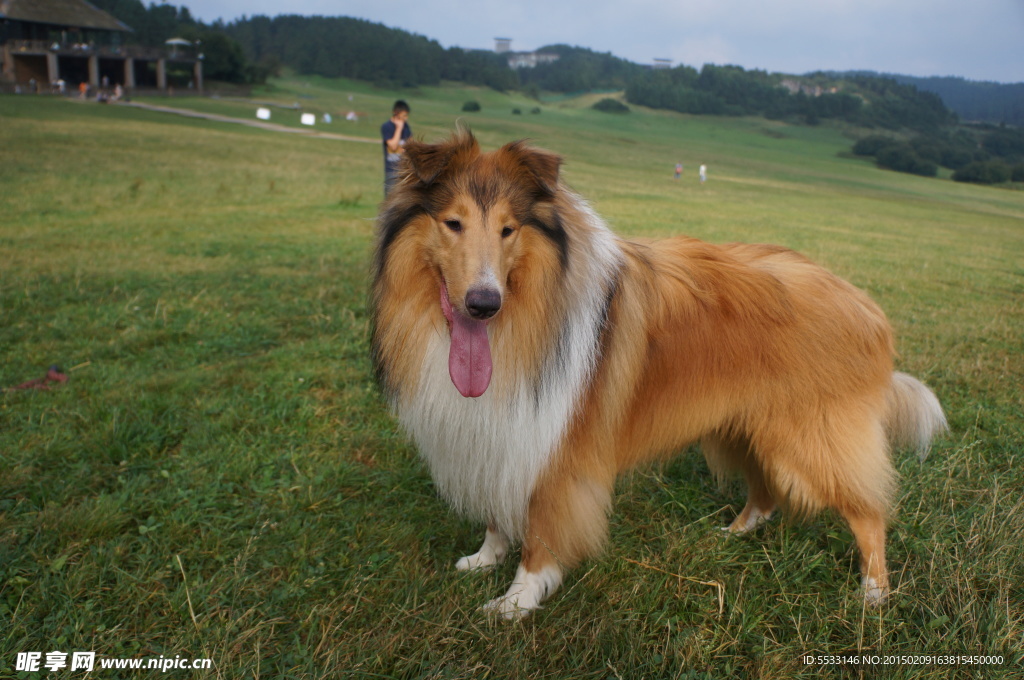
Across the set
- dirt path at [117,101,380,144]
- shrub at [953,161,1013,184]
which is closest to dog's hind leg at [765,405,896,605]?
dirt path at [117,101,380,144]

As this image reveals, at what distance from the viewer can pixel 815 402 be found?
3.03 m

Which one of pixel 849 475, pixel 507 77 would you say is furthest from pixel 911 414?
pixel 507 77

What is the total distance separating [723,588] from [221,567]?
2373mm

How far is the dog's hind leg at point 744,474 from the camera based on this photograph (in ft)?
11.7

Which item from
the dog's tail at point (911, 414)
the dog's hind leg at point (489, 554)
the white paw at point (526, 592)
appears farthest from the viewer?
the dog's tail at point (911, 414)

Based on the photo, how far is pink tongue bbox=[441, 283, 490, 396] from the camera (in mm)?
2600

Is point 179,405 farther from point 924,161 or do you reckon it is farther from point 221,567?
point 924,161

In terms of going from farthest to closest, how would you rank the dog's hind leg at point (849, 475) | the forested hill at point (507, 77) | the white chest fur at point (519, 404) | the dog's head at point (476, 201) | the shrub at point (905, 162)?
the forested hill at point (507, 77) < the shrub at point (905, 162) < the dog's hind leg at point (849, 475) < the white chest fur at point (519, 404) < the dog's head at point (476, 201)

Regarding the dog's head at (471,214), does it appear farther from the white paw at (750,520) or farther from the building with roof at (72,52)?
the building with roof at (72,52)

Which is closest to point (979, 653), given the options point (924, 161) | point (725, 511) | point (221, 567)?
point (725, 511)

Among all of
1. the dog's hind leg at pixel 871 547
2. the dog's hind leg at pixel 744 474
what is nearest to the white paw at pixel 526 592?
the dog's hind leg at pixel 744 474

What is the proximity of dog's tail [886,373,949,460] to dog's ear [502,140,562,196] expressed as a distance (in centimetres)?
212

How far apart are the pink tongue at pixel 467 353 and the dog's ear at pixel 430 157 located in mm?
438

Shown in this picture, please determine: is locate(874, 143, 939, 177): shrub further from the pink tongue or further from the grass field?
the pink tongue
